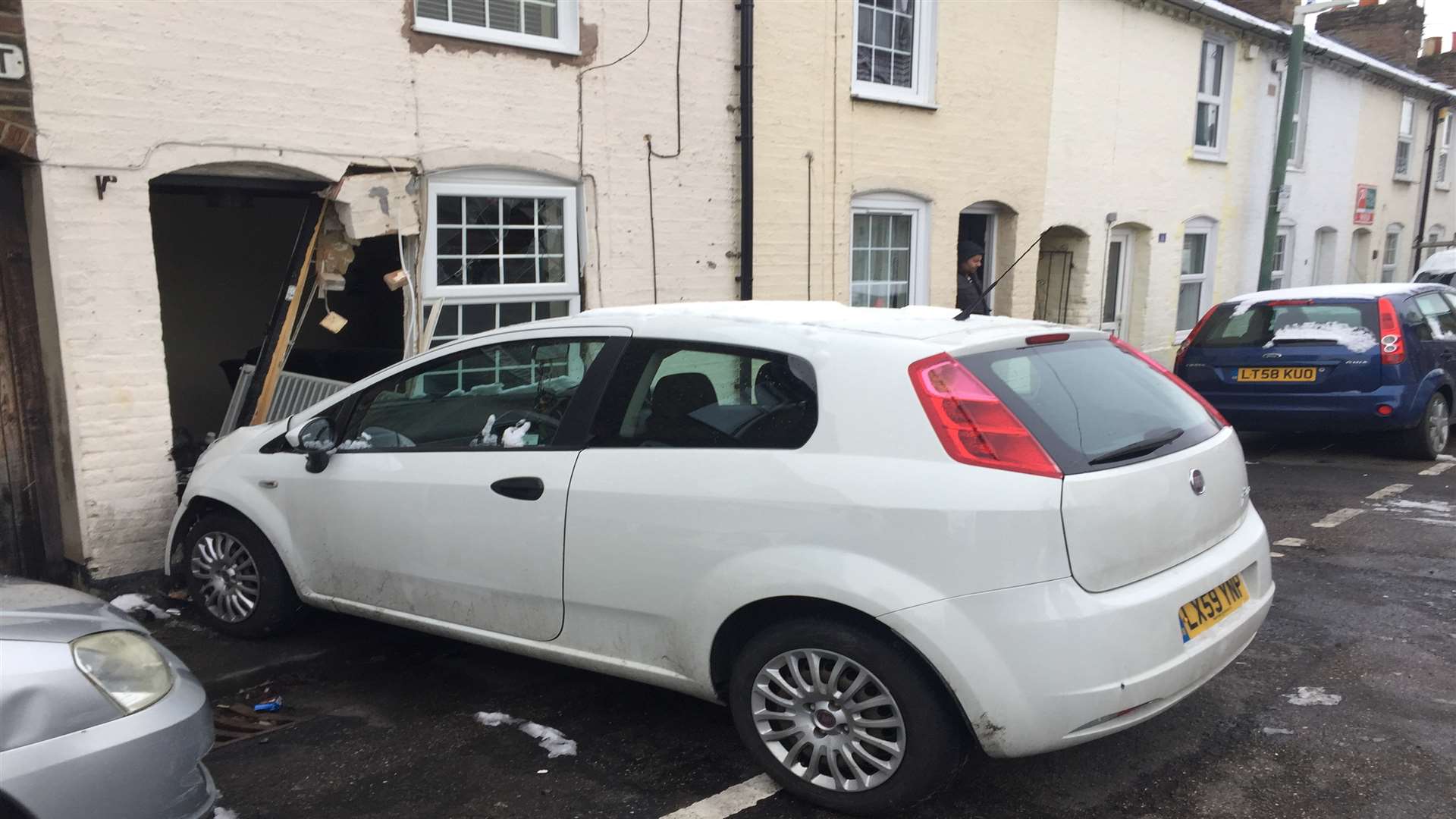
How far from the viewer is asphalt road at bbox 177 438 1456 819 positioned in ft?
11.5

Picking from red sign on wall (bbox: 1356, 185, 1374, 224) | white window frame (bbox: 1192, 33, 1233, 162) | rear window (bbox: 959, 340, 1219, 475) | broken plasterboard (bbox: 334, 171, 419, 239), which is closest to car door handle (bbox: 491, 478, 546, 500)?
rear window (bbox: 959, 340, 1219, 475)

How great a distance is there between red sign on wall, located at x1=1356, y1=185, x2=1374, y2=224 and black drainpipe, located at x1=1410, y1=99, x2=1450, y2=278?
2042mm

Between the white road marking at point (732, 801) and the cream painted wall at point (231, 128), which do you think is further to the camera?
the cream painted wall at point (231, 128)

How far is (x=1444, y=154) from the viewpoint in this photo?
2261 centimetres

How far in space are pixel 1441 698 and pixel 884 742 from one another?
259cm

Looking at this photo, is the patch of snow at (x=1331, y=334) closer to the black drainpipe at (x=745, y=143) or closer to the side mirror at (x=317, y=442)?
the black drainpipe at (x=745, y=143)

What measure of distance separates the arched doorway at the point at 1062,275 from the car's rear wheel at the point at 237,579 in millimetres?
10291

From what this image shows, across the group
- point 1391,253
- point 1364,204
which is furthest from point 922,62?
point 1391,253

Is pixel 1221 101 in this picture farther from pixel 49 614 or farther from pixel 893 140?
pixel 49 614

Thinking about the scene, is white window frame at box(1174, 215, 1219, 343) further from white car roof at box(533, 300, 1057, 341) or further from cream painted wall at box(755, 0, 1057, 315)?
white car roof at box(533, 300, 1057, 341)

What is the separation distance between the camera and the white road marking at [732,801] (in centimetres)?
342

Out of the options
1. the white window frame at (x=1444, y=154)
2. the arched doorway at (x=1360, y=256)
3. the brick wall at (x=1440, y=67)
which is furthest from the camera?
the brick wall at (x=1440, y=67)

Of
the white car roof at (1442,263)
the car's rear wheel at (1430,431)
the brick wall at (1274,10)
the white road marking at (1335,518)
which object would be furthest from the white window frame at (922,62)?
the white car roof at (1442,263)

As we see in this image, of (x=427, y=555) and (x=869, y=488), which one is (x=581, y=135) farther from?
(x=869, y=488)
